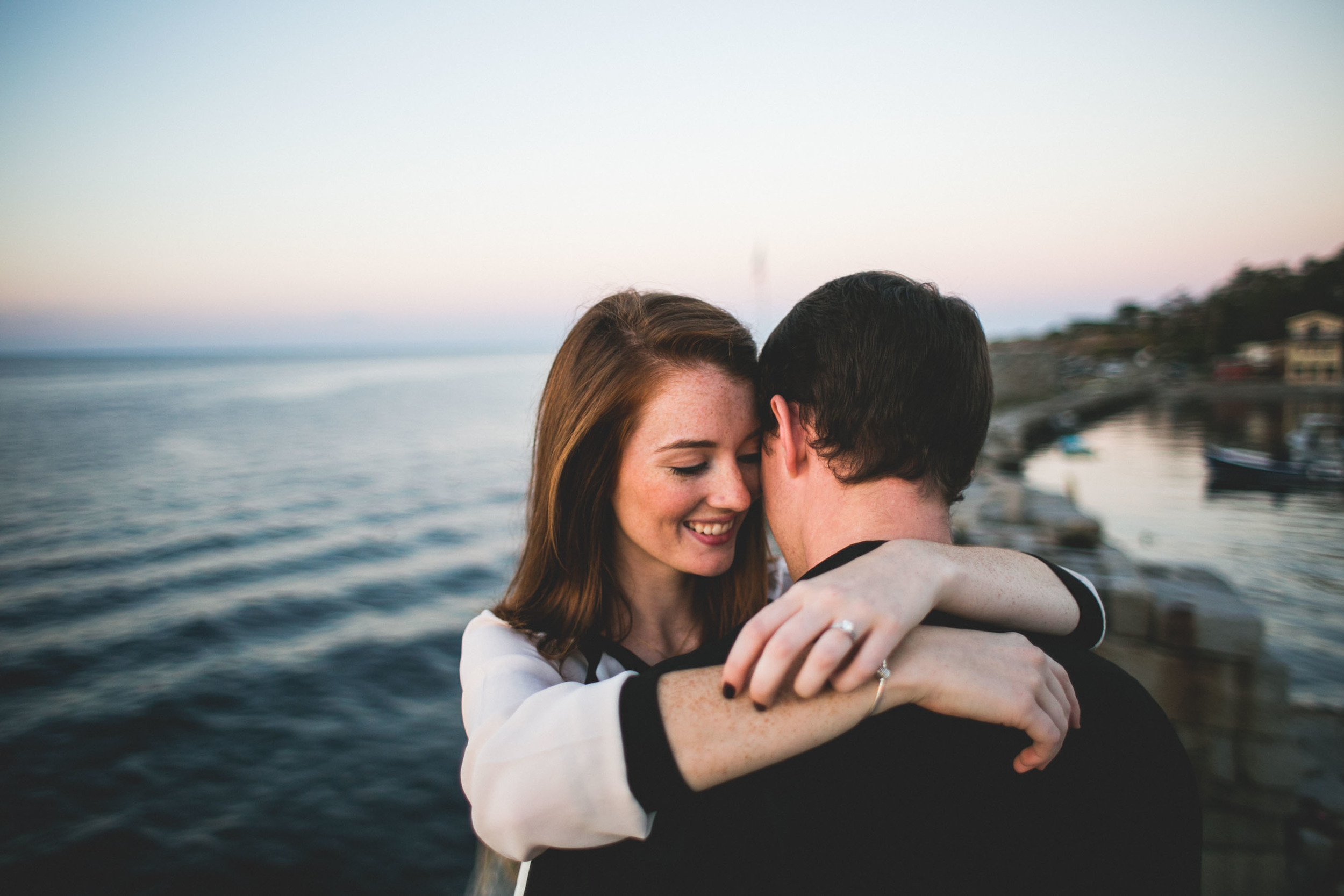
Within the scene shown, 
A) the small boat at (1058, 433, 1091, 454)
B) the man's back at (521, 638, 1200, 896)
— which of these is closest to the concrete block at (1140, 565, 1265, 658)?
the man's back at (521, 638, 1200, 896)

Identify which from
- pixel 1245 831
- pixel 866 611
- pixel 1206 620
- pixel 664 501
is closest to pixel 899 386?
pixel 866 611

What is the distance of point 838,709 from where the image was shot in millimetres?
1086

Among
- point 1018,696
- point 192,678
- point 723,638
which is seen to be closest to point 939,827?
point 1018,696

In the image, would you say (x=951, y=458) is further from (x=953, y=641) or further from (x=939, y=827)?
(x=939, y=827)

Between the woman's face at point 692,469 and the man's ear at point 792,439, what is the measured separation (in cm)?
48

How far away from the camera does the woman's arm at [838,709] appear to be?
1.07 meters

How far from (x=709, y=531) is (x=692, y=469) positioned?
0.78 feet

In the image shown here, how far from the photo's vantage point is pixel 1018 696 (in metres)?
1.10

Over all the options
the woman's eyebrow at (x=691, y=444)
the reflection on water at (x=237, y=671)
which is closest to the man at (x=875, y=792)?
the woman's eyebrow at (x=691, y=444)

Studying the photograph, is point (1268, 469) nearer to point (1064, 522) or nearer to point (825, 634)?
point (1064, 522)

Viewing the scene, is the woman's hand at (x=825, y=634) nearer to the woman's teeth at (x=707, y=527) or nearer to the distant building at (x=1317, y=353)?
the woman's teeth at (x=707, y=527)

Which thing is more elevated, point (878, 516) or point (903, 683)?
point (878, 516)

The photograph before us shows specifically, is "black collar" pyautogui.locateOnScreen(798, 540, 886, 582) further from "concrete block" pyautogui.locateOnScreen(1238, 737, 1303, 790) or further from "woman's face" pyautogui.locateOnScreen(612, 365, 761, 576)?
"concrete block" pyautogui.locateOnScreen(1238, 737, 1303, 790)

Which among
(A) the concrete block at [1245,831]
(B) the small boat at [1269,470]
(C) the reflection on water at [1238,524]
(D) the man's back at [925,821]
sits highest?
(D) the man's back at [925,821]
